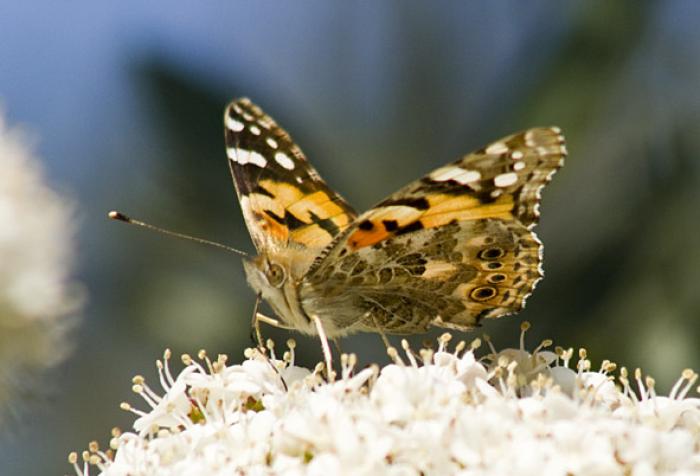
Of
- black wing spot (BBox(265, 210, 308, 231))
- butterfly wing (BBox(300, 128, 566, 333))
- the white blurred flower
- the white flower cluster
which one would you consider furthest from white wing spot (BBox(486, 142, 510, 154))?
the white blurred flower

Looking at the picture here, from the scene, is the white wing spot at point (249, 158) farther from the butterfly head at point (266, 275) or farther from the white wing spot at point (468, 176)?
the white wing spot at point (468, 176)

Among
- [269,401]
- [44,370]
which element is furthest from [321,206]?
[44,370]

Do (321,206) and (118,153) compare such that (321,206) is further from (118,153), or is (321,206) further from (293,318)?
(118,153)

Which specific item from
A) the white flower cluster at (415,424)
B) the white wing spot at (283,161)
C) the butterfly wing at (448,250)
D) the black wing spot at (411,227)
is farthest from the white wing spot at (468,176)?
the white wing spot at (283,161)

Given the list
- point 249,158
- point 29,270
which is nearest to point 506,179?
point 249,158

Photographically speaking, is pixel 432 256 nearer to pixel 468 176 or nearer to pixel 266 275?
pixel 468 176

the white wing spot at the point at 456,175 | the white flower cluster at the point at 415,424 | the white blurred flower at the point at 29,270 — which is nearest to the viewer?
the white flower cluster at the point at 415,424

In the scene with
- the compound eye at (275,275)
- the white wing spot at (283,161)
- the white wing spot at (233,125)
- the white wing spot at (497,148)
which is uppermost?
the white wing spot at (233,125)
